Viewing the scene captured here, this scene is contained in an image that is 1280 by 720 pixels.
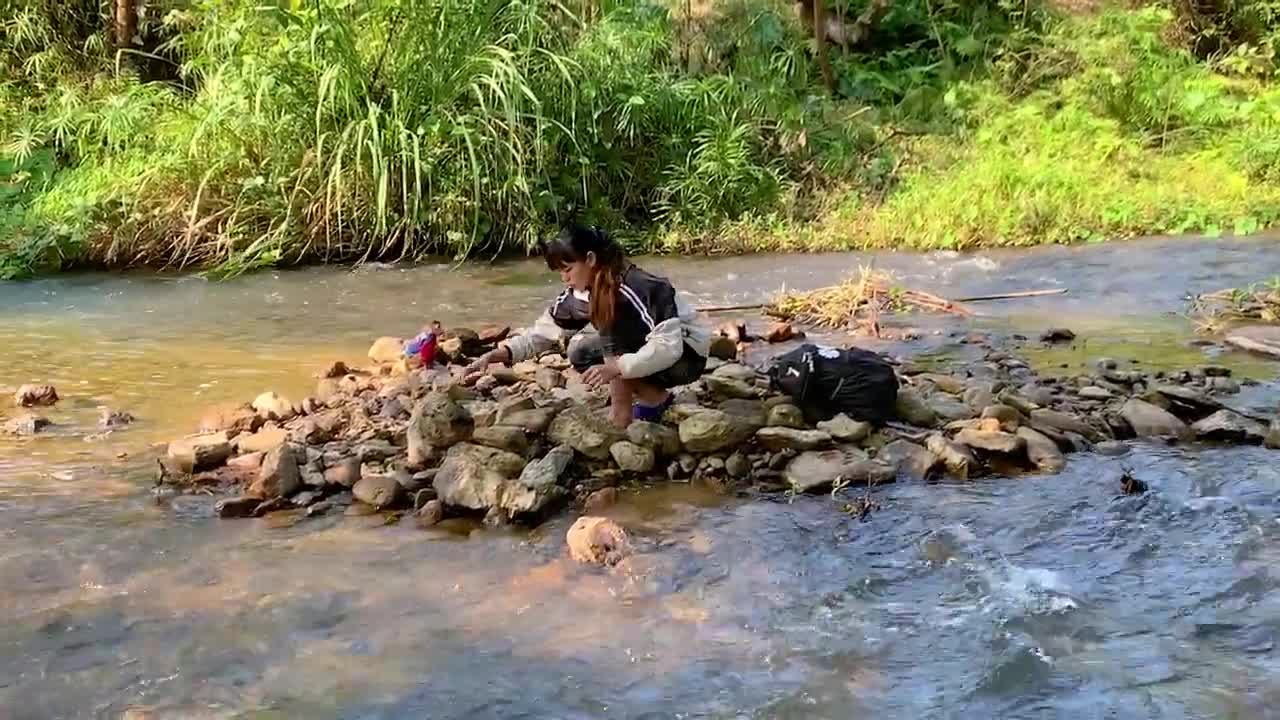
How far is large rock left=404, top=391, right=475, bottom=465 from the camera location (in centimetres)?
420

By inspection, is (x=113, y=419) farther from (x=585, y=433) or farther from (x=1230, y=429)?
(x=1230, y=429)

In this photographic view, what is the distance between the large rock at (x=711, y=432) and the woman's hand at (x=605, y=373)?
31cm

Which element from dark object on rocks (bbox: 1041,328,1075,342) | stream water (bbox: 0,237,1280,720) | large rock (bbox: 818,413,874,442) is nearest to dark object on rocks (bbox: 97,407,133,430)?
stream water (bbox: 0,237,1280,720)

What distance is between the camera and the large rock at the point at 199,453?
426cm

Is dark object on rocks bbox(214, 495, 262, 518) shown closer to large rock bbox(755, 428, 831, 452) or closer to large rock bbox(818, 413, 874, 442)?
large rock bbox(755, 428, 831, 452)

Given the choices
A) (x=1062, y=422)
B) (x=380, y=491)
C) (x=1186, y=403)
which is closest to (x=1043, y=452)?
(x=1062, y=422)

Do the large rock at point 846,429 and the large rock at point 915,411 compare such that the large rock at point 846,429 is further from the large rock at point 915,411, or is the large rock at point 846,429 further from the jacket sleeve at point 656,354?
the jacket sleeve at point 656,354

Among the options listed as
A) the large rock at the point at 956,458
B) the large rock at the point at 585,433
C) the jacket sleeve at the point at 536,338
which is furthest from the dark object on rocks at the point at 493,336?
the large rock at the point at 956,458

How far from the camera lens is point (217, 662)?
2855 mm

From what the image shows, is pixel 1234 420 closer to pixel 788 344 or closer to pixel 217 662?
pixel 788 344

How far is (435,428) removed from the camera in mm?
4223

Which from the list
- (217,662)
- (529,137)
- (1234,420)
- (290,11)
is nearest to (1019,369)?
(1234,420)

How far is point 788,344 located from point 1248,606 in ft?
11.4

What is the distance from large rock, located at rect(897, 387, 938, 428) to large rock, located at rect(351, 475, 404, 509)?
1.93 metres
